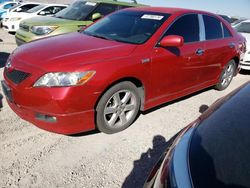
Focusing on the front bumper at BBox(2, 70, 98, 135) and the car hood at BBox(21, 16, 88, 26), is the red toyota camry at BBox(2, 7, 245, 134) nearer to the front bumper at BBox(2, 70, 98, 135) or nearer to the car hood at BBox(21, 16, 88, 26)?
the front bumper at BBox(2, 70, 98, 135)

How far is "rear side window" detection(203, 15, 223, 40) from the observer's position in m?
4.99

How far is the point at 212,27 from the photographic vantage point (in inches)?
203

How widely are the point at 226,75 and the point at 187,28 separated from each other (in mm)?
1894

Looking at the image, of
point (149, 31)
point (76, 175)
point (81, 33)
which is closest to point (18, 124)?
point (76, 175)

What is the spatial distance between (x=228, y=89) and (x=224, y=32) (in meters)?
1.37

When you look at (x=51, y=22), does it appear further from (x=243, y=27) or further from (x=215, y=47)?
(x=243, y=27)

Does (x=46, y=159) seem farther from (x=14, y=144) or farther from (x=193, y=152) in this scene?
(x=193, y=152)

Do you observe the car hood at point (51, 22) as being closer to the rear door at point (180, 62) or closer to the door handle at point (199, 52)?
the rear door at point (180, 62)

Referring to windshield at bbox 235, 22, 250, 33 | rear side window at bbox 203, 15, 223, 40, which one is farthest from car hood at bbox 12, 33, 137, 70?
windshield at bbox 235, 22, 250, 33

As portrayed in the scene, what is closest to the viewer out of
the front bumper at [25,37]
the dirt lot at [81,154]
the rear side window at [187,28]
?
the dirt lot at [81,154]

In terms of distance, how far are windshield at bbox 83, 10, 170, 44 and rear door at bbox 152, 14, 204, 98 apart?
0.24 m

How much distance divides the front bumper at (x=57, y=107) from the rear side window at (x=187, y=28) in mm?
1709

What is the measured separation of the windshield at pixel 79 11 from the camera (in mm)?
7906

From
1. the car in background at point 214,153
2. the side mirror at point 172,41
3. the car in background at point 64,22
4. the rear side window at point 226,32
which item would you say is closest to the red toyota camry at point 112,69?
the side mirror at point 172,41
